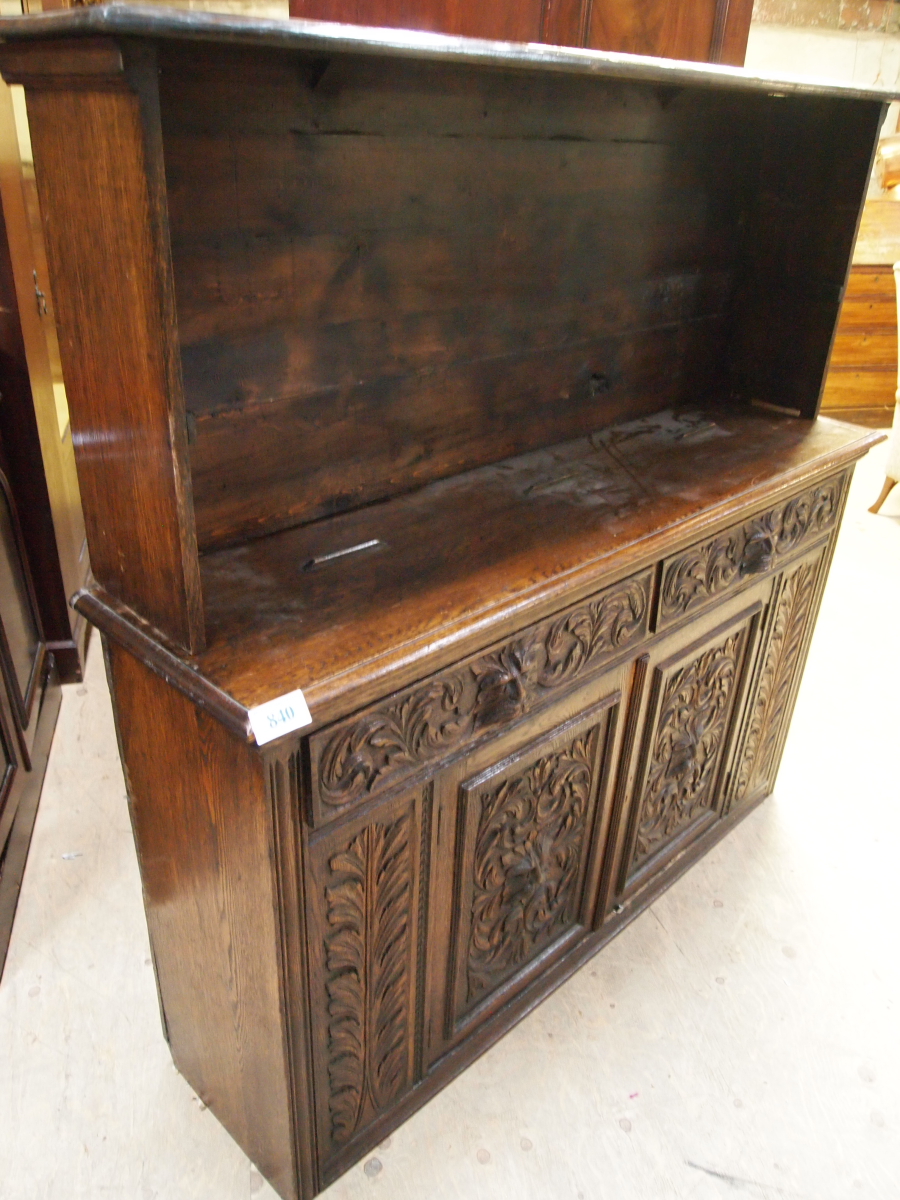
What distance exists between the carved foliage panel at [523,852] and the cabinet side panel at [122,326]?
1.85ft

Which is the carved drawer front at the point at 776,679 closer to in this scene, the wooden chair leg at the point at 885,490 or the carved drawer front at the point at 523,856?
the carved drawer front at the point at 523,856

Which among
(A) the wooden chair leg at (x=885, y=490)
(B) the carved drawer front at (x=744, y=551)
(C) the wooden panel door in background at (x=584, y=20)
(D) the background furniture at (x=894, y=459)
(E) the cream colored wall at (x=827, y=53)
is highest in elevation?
(E) the cream colored wall at (x=827, y=53)

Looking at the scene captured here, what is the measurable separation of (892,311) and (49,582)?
4139mm

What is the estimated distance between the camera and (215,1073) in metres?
1.47

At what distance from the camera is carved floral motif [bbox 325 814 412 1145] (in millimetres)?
1224

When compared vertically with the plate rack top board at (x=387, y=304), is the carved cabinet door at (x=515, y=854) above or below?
below

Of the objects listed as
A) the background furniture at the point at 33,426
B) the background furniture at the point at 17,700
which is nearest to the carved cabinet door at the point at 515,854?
the background furniture at the point at 17,700

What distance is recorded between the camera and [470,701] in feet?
4.17

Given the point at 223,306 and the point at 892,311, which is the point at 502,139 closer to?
the point at 223,306

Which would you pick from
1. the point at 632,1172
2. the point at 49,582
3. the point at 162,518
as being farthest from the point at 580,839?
the point at 49,582

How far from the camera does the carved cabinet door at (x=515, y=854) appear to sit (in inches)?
54.6

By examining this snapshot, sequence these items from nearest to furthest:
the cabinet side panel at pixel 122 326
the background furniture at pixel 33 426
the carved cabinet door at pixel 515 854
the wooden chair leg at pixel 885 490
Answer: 1. the cabinet side panel at pixel 122 326
2. the carved cabinet door at pixel 515 854
3. the background furniture at pixel 33 426
4. the wooden chair leg at pixel 885 490

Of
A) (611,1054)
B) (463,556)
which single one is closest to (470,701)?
(463,556)

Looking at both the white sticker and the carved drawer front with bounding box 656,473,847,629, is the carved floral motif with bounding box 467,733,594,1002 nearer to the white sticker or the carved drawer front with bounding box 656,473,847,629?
the carved drawer front with bounding box 656,473,847,629
